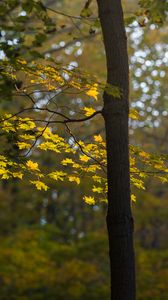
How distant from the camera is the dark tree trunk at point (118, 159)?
12.0ft

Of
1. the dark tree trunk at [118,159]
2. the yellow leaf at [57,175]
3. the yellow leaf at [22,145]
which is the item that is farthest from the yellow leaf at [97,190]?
the dark tree trunk at [118,159]

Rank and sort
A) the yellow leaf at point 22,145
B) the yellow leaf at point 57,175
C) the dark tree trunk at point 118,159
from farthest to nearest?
the yellow leaf at point 57,175, the yellow leaf at point 22,145, the dark tree trunk at point 118,159

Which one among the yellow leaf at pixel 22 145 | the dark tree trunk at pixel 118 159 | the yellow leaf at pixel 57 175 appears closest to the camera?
the dark tree trunk at pixel 118 159

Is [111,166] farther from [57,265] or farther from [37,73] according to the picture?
[57,265]

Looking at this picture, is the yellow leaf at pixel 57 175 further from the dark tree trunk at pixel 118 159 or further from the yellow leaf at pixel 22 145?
the dark tree trunk at pixel 118 159

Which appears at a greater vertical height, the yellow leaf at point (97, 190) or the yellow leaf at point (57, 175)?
the yellow leaf at point (57, 175)

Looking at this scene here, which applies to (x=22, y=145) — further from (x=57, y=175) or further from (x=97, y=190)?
(x=97, y=190)

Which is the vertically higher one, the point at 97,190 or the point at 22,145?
the point at 22,145

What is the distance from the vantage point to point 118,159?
3803 millimetres

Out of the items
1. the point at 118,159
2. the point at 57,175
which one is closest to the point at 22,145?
the point at 57,175

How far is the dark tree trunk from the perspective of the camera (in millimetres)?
3664

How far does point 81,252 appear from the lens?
1272 cm

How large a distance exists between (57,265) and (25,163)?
28.8ft

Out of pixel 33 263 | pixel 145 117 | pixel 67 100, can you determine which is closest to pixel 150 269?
pixel 33 263
